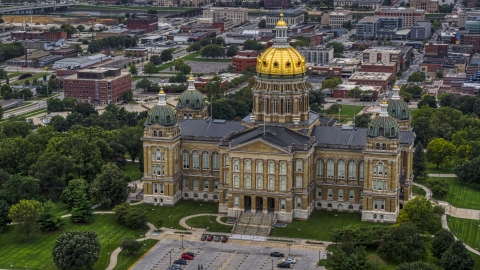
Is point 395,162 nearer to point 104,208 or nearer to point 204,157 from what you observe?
point 204,157

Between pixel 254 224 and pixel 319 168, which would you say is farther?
pixel 319 168

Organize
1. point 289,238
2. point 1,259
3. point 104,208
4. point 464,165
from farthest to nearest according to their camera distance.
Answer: point 464,165 → point 104,208 → point 289,238 → point 1,259

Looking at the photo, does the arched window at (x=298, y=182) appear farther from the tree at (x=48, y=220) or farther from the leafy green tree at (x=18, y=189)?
the leafy green tree at (x=18, y=189)

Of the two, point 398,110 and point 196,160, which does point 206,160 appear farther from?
point 398,110

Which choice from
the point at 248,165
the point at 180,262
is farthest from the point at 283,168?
the point at 180,262

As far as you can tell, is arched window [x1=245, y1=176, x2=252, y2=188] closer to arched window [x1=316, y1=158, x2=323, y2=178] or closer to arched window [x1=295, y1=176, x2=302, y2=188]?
arched window [x1=295, y1=176, x2=302, y2=188]

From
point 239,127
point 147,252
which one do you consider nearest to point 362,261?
point 147,252

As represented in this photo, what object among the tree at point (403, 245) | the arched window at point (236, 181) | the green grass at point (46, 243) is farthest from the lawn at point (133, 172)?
the tree at point (403, 245)
